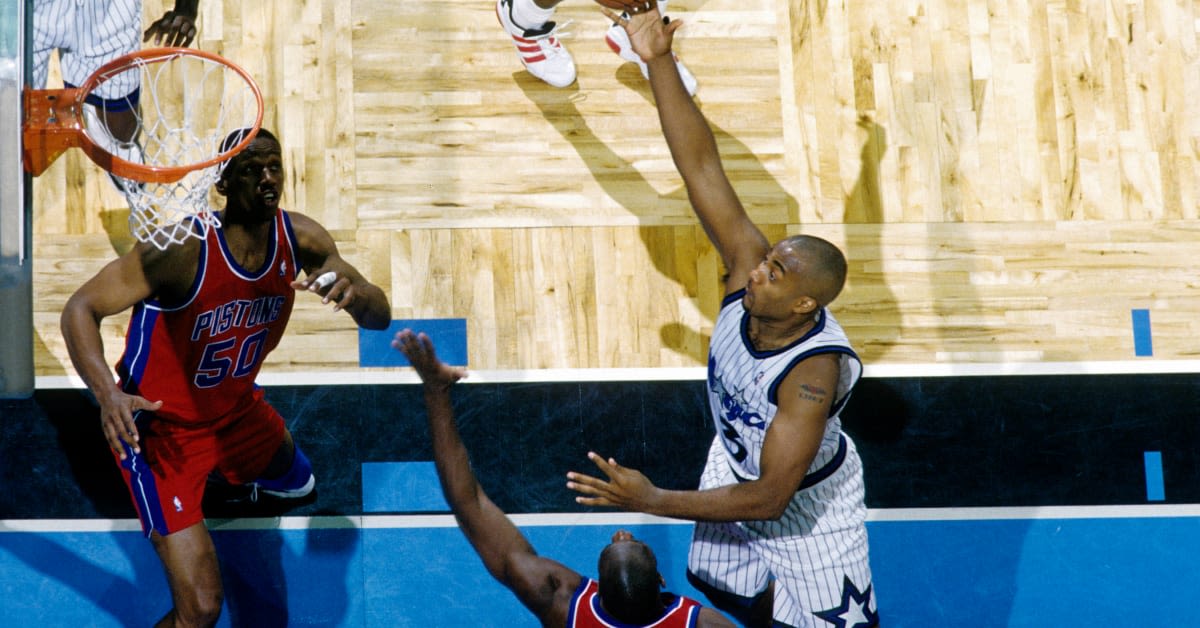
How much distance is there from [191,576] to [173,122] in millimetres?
2183

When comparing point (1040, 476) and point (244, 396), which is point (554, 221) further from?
point (1040, 476)

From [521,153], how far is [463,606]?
212 cm

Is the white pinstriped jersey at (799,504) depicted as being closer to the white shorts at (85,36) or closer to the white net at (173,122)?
the white net at (173,122)

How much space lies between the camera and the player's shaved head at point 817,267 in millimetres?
3867

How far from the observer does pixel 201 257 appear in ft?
13.8

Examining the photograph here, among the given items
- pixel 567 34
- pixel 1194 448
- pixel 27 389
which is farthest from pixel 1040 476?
pixel 27 389

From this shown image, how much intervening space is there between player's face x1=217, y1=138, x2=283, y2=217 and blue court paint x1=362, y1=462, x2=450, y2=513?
4.57ft

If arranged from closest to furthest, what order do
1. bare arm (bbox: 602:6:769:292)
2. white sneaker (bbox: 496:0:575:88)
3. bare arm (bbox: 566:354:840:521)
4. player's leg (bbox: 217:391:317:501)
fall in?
bare arm (bbox: 566:354:840:521) → bare arm (bbox: 602:6:769:292) → player's leg (bbox: 217:391:317:501) → white sneaker (bbox: 496:0:575:88)

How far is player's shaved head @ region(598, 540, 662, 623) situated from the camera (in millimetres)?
3779

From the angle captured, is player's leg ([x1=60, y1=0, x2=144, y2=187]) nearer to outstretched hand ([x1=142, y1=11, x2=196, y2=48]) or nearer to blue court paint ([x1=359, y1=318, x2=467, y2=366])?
outstretched hand ([x1=142, y1=11, x2=196, y2=48])

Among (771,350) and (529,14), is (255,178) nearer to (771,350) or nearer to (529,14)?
(529,14)

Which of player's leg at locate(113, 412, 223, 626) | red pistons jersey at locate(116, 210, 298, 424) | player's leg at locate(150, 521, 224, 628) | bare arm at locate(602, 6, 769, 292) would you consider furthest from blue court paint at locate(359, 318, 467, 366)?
bare arm at locate(602, 6, 769, 292)

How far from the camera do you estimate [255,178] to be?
14.0 feet

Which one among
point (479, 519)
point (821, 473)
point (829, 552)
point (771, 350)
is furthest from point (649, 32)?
point (829, 552)
